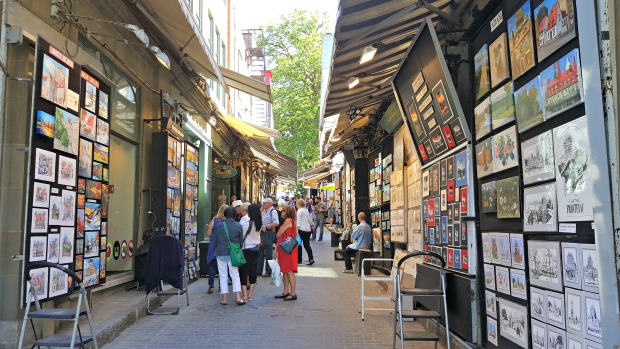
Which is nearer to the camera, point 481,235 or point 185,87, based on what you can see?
point 481,235

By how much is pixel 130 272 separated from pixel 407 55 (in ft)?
19.7

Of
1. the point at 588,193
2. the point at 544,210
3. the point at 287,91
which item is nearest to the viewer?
the point at 588,193

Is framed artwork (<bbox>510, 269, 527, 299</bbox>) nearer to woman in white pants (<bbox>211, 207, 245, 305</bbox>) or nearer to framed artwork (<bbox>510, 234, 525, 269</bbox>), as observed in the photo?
framed artwork (<bbox>510, 234, 525, 269</bbox>)

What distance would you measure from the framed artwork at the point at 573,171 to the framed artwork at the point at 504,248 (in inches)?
40.0

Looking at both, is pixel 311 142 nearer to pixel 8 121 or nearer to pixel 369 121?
pixel 369 121

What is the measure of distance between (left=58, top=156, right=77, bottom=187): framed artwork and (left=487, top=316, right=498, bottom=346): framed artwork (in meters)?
4.77

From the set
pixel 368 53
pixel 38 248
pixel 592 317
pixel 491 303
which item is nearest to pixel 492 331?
pixel 491 303

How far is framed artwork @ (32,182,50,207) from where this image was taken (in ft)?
17.3

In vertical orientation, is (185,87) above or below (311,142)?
below

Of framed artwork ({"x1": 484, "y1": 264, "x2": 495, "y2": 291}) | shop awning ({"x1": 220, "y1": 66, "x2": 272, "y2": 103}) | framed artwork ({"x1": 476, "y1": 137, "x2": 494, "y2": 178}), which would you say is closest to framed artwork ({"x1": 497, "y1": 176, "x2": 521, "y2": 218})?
framed artwork ({"x1": 476, "y1": 137, "x2": 494, "y2": 178})

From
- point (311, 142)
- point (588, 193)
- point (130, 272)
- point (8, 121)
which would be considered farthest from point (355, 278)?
point (311, 142)

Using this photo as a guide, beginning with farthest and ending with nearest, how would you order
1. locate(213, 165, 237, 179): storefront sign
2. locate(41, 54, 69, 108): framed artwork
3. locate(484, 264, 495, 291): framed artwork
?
locate(213, 165, 237, 179): storefront sign → locate(41, 54, 69, 108): framed artwork → locate(484, 264, 495, 291): framed artwork

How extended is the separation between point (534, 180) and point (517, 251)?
69 centimetres

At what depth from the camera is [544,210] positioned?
3.63 meters
